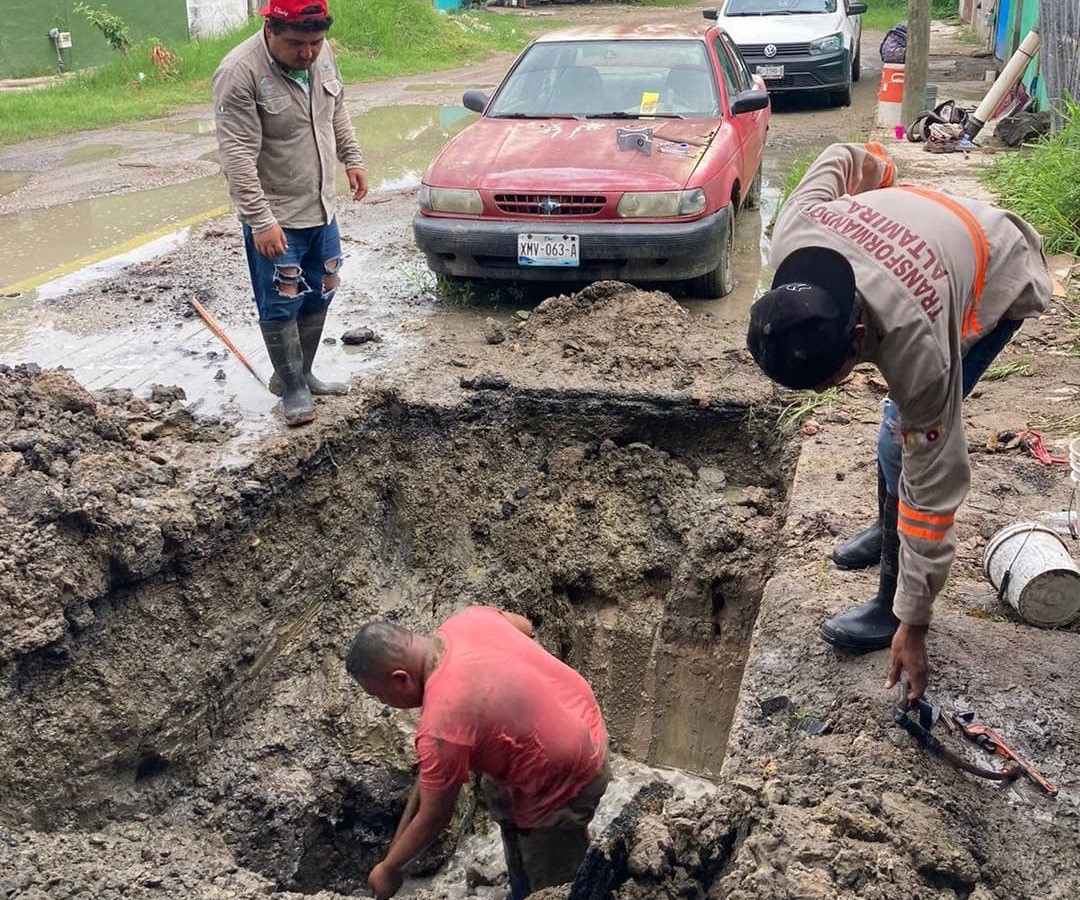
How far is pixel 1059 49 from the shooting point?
383 inches

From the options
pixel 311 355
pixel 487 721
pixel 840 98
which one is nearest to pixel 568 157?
pixel 311 355

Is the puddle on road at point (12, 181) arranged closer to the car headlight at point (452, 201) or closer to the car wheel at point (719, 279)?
the car headlight at point (452, 201)

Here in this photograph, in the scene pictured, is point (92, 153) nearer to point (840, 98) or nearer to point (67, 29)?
point (67, 29)

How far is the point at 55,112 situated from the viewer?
13836mm

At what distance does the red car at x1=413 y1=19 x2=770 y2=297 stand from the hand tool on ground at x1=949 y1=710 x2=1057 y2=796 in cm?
389

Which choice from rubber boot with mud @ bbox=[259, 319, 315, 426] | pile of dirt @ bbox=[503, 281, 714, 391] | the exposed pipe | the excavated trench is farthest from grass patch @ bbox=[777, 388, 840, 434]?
the exposed pipe

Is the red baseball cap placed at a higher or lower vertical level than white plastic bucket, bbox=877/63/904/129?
higher

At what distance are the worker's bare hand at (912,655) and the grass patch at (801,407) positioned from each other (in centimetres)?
240

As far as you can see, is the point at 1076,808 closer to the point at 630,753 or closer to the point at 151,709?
the point at 630,753

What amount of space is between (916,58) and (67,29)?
14.1 m

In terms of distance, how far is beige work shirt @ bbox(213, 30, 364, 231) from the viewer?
442 cm

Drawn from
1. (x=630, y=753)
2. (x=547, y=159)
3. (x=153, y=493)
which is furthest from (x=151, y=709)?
(x=547, y=159)

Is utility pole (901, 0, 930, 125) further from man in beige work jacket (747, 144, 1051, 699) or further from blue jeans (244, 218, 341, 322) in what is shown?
man in beige work jacket (747, 144, 1051, 699)

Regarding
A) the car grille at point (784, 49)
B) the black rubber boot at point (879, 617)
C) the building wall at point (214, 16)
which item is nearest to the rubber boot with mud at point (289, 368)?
the black rubber boot at point (879, 617)
